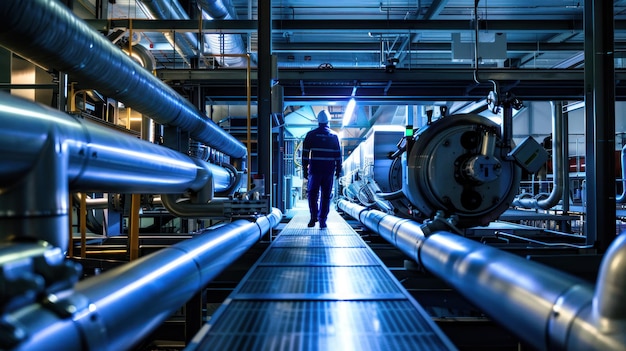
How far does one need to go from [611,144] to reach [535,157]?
956 millimetres

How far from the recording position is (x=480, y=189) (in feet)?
11.3

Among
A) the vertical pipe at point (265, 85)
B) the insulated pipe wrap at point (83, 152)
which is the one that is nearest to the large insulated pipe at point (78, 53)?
the insulated pipe wrap at point (83, 152)

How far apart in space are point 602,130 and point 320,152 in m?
2.78

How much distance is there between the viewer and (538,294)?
1.52 meters

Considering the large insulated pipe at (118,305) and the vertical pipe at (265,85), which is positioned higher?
the vertical pipe at (265,85)

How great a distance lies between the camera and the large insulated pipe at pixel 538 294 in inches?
44.2

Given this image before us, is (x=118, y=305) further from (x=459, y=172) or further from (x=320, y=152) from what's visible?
(x=320, y=152)

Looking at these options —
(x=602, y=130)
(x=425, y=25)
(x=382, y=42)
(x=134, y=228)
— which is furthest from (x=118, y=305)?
(x=382, y=42)

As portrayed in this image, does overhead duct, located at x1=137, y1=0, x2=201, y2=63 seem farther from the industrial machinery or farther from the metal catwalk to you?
the metal catwalk

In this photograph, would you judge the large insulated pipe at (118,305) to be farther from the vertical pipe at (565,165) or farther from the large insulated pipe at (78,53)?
the vertical pipe at (565,165)

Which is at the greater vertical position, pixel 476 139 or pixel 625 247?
pixel 476 139

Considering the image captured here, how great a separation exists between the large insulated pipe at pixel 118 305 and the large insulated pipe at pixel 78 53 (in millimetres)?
1185

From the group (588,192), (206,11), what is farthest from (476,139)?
(206,11)

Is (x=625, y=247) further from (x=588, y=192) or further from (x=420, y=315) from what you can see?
(x=588, y=192)
